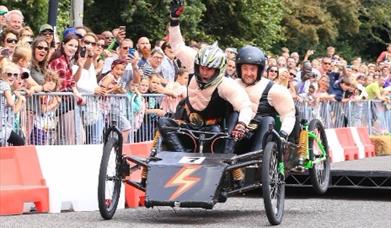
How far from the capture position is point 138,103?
1648 cm

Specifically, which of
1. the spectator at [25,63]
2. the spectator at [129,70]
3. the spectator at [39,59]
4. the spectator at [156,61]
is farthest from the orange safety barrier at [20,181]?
the spectator at [156,61]

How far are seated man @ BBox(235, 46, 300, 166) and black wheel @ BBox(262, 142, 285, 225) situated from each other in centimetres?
101

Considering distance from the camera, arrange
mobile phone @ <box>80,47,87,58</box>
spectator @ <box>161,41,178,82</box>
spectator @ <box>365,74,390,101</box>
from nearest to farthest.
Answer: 1. mobile phone @ <box>80,47,87,58</box>
2. spectator @ <box>161,41,178,82</box>
3. spectator @ <box>365,74,390,101</box>

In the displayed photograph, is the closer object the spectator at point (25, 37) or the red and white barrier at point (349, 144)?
the spectator at point (25, 37)

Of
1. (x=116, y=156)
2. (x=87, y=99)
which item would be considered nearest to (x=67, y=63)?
(x=87, y=99)

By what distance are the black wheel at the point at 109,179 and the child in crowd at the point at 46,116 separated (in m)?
1.85

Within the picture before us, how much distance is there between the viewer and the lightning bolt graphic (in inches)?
477

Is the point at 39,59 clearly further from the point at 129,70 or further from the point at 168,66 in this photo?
the point at 168,66

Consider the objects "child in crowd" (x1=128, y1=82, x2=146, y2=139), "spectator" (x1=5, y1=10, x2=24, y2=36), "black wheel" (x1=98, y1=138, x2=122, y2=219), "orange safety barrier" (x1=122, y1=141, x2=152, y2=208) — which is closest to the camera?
"black wheel" (x1=98, y1=138, x2=122, y2=219)

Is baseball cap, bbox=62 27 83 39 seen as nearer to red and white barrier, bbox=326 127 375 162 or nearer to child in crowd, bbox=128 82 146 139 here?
child in crowd, bbox=128 82 146 139

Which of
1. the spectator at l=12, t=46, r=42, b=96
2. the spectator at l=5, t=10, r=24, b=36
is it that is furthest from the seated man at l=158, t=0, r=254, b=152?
the spectator at l=5, t=10, r=24, b=36

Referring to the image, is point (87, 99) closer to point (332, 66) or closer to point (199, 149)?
point (199, 149)

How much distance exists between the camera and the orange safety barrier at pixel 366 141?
23.6 metres

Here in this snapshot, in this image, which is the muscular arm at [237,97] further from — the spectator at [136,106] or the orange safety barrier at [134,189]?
the spectator at [136,106]
